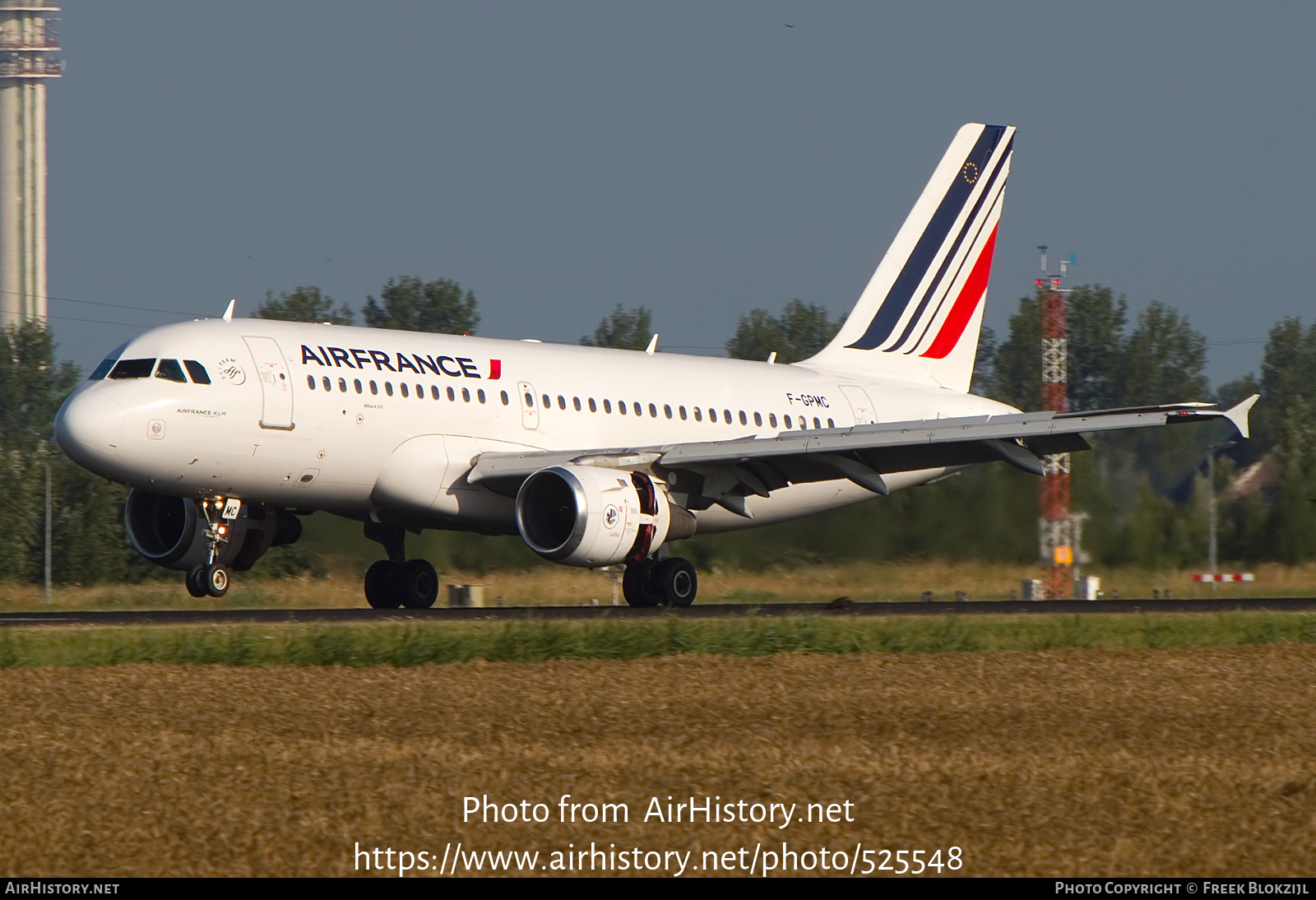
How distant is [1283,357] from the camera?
272 feet

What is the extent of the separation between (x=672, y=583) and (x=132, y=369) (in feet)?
25.5

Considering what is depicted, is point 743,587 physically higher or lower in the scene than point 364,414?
lower

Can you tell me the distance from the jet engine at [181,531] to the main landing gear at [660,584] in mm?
4916

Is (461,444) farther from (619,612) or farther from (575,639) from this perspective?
(575,639)

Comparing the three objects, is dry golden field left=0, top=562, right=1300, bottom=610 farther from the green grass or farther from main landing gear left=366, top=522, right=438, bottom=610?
the green grass

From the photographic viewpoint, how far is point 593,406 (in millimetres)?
26344

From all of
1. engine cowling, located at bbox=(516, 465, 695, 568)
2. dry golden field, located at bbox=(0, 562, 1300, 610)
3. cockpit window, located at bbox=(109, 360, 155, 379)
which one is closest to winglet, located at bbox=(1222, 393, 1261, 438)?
engine cowling, located at bbox=(516, 465, 695, 568)

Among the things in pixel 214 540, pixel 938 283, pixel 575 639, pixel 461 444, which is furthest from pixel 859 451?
pixel 938 283

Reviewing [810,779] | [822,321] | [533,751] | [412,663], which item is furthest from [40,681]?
[822,321]

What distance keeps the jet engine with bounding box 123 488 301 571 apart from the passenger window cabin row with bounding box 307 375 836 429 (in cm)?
232

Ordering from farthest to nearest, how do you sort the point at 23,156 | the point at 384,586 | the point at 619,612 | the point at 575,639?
the point at 23,156 → the point at 384,586 → the point at 619,612 → the point at 575,639

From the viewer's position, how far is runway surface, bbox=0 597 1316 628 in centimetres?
2156

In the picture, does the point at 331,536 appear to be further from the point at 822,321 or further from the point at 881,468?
the point at 822,321

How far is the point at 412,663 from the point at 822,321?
73534 mm
